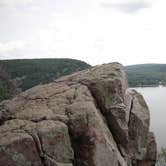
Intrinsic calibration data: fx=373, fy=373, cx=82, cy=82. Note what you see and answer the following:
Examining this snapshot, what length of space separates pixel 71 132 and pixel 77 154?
3.32ft

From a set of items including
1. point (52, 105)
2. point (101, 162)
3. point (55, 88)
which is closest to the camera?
Answer: point (101, 162)

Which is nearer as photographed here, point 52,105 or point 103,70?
point 52,105

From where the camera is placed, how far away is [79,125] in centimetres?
1642

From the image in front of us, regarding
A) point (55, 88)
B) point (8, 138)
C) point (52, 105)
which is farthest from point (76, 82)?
point (8, 138)

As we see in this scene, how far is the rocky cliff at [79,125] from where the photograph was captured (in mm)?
15258

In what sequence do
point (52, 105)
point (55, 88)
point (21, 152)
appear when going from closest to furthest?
point (21, 152), point (52, 105), point (55, 88)

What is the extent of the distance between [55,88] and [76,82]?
4.07 feet

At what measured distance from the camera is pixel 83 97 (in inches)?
717

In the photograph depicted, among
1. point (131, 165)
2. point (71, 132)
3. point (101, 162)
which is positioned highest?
point (71, 132)

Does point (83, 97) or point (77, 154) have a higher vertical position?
point (83, 97)

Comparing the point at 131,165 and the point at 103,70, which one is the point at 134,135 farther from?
the point at 103,70

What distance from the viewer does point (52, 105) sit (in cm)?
1762

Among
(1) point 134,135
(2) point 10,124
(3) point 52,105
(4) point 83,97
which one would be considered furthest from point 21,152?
(1) point 134,135

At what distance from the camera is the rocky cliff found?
15258mm
